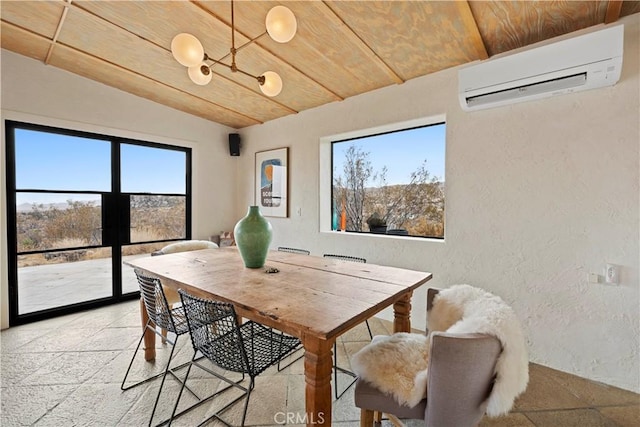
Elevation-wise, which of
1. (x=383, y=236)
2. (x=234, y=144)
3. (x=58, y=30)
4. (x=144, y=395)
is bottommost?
(x=144, y=395)

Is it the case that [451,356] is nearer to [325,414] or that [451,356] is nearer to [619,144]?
[325,414]

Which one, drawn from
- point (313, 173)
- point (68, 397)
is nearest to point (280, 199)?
point (313, 173)

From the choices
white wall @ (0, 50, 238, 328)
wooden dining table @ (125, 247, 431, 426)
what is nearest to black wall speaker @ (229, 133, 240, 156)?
white wall @ (0, 50, 238, 328)

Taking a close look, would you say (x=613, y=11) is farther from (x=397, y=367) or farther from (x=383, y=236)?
(x=397, y=367)

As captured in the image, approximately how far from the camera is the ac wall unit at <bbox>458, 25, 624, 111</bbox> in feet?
5.81

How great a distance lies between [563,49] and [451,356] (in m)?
2.11

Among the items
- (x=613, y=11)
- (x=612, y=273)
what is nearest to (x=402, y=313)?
(x=612, y=273)

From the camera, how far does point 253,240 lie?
212cm

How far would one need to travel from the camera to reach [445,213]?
2662 mm

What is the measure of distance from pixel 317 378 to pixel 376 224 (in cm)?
235

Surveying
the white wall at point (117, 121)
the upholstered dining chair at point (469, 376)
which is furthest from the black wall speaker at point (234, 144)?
the upholstered dining chair at point (469, 376)

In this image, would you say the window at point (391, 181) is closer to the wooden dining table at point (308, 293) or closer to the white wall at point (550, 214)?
the white wall at point (550, 214)

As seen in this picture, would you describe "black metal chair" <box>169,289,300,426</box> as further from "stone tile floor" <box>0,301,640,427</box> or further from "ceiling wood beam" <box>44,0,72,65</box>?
"ceiling wood beam" <box>44,0,72,65</box>

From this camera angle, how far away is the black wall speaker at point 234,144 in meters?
4.55
